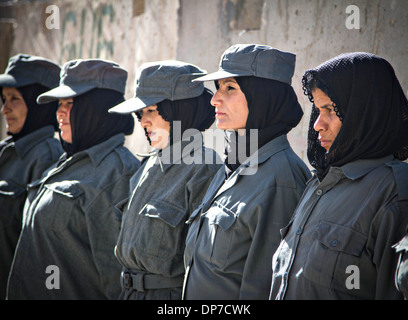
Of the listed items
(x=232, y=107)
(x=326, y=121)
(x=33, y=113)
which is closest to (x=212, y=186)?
(x=232, y=107)

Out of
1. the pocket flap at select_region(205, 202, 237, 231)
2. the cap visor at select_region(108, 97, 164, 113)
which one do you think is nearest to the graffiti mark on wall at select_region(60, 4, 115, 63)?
the cap visor at select_region(108, 97, 164, 113)

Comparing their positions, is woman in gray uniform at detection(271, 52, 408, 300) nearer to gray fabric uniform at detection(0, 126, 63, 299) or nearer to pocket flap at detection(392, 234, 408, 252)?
pocket flap at detection(392, 234, 408, 252)

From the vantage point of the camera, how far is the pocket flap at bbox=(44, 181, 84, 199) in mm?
4234

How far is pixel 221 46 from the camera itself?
513 centimetres

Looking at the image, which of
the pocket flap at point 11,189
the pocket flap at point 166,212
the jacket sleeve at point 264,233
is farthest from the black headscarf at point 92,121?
the jacket sleeve at point 264,233

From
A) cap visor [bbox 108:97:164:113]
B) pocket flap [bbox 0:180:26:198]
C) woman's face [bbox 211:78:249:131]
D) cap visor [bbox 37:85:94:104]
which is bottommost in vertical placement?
pocket flap [bbox 0:180:26:198]

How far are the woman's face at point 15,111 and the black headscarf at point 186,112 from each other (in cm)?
209

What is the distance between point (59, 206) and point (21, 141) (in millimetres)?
1216

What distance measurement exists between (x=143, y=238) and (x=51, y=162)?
1.90 m

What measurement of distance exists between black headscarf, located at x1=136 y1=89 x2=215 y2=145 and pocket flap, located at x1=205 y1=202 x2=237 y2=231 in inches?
32.4

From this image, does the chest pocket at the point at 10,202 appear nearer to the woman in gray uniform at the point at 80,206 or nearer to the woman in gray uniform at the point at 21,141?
the woman in gray uniform at the point at 21,141

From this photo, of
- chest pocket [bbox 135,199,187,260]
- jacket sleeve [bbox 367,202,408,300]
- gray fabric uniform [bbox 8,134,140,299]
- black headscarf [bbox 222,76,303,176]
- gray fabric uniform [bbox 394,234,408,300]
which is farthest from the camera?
gray fabric uniform [bbox 8,134,140,299]
